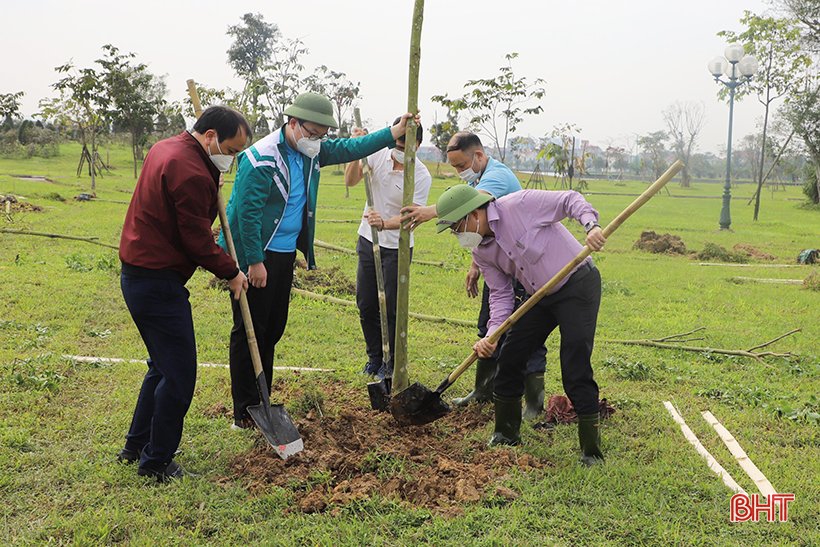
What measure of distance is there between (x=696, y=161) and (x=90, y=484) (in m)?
88.5

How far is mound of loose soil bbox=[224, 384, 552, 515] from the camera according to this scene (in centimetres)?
370

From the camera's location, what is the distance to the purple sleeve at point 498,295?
421 cm

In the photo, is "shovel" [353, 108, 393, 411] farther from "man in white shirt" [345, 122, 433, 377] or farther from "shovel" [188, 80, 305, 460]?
"shovel" [188, 80, 305, 460]

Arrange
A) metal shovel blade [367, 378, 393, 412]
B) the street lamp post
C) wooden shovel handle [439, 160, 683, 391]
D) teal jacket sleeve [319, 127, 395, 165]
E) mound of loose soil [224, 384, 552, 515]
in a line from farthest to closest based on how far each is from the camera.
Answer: the street lamp post
metal shovel blade [367, 378, 393, 412]
teal jacket sleeve [319, 127, 395, 165]
mound of loose soil [224, 384, 552, 515]
wooden shovel handle [439, 160, 683, 391]

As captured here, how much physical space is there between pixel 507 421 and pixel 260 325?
5.61 feet

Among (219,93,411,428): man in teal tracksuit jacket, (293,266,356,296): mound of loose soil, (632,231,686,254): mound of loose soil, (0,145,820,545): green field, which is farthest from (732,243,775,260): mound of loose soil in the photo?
(219,93,411,428): man in teal tracksuit jacket

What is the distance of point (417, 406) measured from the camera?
441cm

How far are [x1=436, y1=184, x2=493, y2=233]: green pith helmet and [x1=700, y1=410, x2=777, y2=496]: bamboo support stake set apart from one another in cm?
225

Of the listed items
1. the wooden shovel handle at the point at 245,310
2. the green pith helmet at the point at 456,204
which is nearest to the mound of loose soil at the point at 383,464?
the wooden shovel handle at the point at 245,310

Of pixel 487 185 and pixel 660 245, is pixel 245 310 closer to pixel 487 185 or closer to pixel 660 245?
pixel 487 185

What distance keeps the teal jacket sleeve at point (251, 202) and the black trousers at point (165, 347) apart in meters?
0.54

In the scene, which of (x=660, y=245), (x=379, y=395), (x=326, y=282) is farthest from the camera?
(x=660, y=245)

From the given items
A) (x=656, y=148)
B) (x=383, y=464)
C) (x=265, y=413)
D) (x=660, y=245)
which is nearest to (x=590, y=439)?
(x=383, y=464)

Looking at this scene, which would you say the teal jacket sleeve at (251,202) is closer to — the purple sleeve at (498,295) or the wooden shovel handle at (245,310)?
the wooden shovel handle at (245,310)
